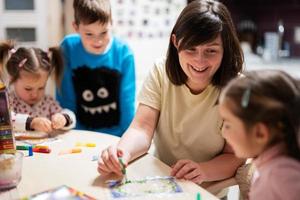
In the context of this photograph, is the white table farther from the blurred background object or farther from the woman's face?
the blurred background object

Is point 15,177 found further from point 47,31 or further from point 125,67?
point 47,31

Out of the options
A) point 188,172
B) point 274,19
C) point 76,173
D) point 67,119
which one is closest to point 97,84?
point 67,119

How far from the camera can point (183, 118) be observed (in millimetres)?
1279

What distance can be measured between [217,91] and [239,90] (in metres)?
0.53

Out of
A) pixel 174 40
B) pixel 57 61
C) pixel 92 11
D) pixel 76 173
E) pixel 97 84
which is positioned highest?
pixel 92 11

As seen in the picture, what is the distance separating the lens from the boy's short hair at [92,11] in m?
1.62

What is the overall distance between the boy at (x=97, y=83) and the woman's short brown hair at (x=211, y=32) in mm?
565

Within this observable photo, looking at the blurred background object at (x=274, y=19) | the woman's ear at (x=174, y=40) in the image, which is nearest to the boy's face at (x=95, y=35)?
the woman's ear at (x=174, y=40)

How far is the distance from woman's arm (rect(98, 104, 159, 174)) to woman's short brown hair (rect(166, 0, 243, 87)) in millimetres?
179

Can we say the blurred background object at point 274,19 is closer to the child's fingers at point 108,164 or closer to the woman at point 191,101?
the woman at point 191,101

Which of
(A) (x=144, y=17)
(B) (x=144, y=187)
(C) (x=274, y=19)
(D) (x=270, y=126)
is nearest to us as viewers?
(D) (x=270, y=126)

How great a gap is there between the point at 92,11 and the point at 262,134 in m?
1.13

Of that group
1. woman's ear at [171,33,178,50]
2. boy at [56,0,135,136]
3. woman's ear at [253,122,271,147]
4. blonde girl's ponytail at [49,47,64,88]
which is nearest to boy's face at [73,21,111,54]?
boy at [56,0,135,136]

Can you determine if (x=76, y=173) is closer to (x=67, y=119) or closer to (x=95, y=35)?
(x=67, y=119)
